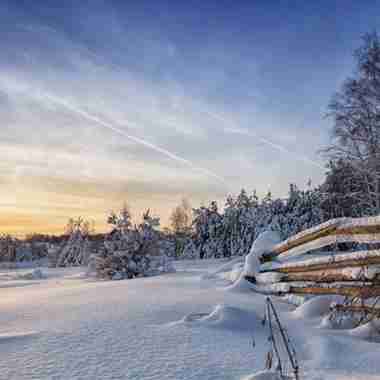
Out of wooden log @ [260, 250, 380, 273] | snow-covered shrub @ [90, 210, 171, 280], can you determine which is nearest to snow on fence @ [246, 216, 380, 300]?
wooden log @ [260, 250, 380, 273]

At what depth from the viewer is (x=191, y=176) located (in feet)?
56.9

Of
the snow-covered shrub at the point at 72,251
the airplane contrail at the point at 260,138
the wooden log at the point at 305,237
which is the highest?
the airplane contrail at the point at 260,138

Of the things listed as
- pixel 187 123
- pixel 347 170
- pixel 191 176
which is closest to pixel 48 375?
pixel 187 123

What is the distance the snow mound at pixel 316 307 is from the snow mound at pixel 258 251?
143 cm

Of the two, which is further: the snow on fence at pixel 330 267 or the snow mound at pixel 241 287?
the snow mound at pixel 241 287

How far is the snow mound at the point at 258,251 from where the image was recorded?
465 cm

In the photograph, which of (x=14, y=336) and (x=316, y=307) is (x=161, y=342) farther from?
(x=316, y=307)

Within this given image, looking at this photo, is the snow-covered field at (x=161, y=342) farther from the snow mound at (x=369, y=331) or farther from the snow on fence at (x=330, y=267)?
the snow on fence at (x=330, y=267)

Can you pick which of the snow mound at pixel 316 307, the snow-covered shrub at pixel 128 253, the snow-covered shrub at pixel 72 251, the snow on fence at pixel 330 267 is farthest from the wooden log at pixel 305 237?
the snow-covered shrub at pixel 72 251

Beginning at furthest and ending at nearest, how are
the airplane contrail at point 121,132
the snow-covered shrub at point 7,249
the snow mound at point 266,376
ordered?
the snow-covered shrub at point 7,249 → the airplane contrail at point 121,132 → the snow mound at point 266,376

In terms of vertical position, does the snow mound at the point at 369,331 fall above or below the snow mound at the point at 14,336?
below

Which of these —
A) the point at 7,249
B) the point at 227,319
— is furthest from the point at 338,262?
the point at 7,249

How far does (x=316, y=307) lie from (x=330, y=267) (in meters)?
0.37

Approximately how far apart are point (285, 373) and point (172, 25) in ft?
20.9
